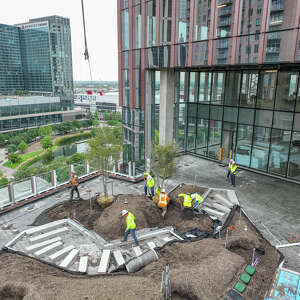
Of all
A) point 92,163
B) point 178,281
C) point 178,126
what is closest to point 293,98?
point 178,126

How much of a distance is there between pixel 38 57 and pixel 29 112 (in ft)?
A: 167

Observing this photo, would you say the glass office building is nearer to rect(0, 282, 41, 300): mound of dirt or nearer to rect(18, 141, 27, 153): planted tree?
rect(18, 141, 27, 153): planted tree

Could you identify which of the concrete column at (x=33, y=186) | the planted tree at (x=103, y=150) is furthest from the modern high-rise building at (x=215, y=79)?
the concrete column at (x=33, y=186)

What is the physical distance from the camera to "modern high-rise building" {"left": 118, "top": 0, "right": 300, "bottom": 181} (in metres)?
13.5

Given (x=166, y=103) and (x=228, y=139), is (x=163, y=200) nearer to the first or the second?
(x=166, y=103)

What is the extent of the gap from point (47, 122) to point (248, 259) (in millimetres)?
89228

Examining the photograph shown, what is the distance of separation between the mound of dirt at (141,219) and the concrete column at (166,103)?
846 centimetres

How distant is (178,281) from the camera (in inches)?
287

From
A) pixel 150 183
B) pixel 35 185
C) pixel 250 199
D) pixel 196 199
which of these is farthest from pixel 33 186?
pixel 250 199

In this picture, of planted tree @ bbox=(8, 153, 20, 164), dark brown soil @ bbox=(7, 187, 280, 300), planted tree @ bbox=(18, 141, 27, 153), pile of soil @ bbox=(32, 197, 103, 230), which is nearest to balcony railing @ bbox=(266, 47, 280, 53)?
dark brown soil @ bbox=(7, 187, 280, 300)

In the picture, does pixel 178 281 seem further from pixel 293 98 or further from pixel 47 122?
pixel 47 122

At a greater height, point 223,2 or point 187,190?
point 223,2

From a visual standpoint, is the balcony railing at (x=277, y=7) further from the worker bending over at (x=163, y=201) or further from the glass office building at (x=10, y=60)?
the glass office building at (x=10, y=60)

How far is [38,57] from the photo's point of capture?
4710 inches
